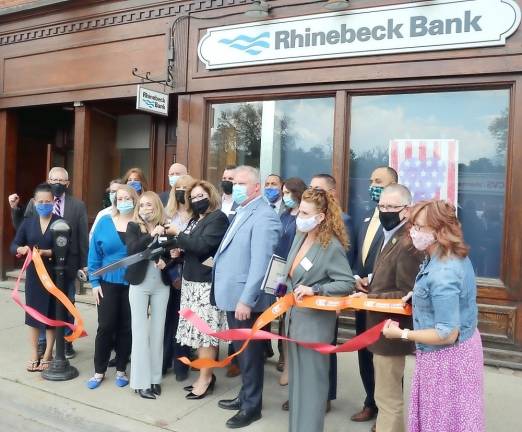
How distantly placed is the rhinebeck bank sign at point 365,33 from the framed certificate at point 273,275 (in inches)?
A: 139

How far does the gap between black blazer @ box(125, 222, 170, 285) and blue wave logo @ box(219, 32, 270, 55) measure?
3517mm

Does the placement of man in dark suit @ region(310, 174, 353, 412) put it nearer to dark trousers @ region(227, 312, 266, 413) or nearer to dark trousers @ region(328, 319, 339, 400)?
dark trousers @ region(328, 319, 339, 400)

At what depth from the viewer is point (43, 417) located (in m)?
4.01

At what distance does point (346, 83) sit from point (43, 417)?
4856 mm

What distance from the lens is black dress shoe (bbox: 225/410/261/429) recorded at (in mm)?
3767

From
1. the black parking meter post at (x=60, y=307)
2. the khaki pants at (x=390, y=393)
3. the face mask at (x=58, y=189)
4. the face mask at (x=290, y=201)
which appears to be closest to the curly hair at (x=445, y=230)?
the khaki pants at (x=390, y=393)

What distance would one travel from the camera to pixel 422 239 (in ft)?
8.67

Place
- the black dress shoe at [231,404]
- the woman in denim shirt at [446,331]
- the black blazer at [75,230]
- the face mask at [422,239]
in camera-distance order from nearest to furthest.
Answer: the woman in denim shirt at [446,331] → the face mask at [422,239] → the black dress shoe at [231,404] → the black blazer at [75,230]

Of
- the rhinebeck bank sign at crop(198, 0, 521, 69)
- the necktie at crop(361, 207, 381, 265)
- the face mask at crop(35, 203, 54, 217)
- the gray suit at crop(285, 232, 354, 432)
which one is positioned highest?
the rhinebeck bank sign at crop(198, 0, 521, 69)

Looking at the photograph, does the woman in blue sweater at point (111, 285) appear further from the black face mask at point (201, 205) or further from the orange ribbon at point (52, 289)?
the black face mask at point (201, 205)

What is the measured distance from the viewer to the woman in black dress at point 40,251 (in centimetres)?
475

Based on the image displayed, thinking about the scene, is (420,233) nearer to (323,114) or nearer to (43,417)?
(43,417)

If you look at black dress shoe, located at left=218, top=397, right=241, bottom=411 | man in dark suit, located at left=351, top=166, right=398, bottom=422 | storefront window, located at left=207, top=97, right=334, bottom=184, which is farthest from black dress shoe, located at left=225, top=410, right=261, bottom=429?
storefront window, located at left=207, top=97, right=334, bottom=184

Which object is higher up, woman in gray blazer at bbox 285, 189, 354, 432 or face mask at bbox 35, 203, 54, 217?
face mask at bbox 35, 203, 54, 217
